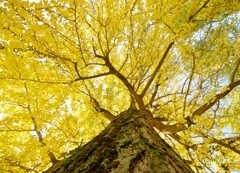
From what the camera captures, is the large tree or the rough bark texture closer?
the rough bark texture

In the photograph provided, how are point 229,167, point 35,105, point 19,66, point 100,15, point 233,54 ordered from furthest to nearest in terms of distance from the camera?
point 233,54, point 229,167, point 35,105, point 100,15, point 19,66

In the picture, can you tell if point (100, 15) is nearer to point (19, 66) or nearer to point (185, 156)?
point (19, 66)

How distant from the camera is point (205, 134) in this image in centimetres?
339

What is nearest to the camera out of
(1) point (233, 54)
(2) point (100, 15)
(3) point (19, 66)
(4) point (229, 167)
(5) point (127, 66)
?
(3) point (19, 66)

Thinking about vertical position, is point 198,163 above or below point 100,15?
below

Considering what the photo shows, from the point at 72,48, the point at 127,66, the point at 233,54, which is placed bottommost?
the point at 233,54

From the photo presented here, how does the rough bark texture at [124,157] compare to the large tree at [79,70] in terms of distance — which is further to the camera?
the large tree at [79,70]

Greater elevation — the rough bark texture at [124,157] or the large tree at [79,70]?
the large tree at [79,70]

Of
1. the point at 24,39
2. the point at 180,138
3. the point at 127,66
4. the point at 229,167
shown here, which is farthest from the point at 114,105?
the point at 24,39

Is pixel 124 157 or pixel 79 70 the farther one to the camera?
pixel 79 70

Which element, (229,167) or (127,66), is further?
(127,66)

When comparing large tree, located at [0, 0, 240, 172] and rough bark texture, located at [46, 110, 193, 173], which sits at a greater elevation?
large tree, located at [0, 0, 240, 172]

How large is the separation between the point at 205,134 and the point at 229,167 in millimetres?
1069

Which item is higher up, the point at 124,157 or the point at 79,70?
the point at 79,70
